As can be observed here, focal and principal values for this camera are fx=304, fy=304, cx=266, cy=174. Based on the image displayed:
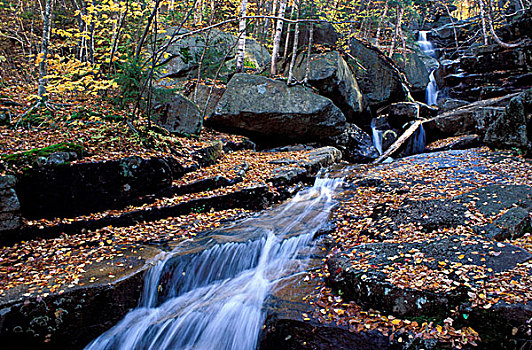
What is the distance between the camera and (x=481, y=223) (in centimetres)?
523

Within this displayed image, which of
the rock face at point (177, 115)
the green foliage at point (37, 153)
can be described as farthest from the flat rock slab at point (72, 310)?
the rock face at point (177, 115)

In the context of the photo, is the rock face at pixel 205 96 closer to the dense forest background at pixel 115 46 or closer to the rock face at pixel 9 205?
the dense forest background at pixel 115 46

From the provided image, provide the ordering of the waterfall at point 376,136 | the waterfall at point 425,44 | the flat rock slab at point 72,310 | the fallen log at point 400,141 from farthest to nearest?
the waterfall at point 425,44 < the waterfall at point 376,136 < the fallen log at point 400,141 < the flat rock slab at point 72,310

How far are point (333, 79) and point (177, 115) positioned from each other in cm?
782

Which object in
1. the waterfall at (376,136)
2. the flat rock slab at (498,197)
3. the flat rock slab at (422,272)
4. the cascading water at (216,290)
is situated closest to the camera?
the flat rock slab at (422,272)

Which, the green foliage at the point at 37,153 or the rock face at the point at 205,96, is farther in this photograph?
the rock face at the point at 205,96

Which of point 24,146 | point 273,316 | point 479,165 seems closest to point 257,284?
point 273,316

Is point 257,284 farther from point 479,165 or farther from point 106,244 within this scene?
point 479,165

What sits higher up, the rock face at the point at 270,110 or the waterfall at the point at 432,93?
the waterfall at the point at 432,93

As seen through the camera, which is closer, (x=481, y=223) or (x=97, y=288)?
(x=97, y=288)

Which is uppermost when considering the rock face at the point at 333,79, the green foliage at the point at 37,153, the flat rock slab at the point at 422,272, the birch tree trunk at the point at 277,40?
the birch tree trunk at the point at 277,40

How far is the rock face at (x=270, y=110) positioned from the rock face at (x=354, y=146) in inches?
45.2

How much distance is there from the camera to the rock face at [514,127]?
9102 mm

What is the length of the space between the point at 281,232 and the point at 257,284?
1.61 metres
